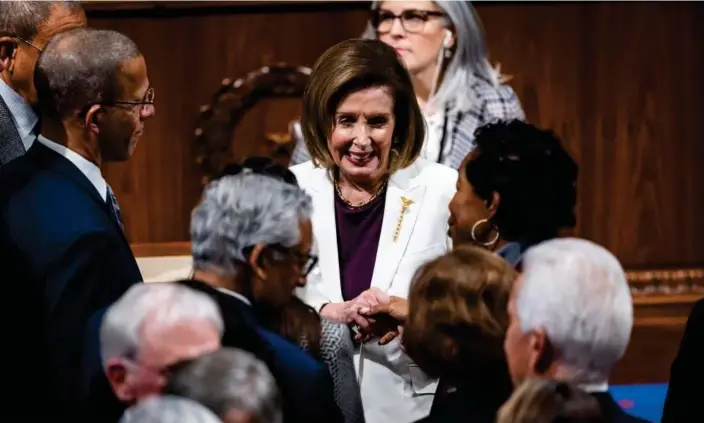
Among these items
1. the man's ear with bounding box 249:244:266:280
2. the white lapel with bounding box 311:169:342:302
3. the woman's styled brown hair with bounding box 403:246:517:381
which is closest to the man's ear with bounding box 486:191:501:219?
the white lapel with bounding box 311:169:342:302

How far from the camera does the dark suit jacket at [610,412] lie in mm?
2234

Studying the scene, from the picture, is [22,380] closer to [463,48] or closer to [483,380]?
[483,380]

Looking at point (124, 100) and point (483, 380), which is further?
point (124, 100)

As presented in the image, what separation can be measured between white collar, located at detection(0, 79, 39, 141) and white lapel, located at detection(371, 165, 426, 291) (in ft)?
2.81

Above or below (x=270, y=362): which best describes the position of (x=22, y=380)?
below

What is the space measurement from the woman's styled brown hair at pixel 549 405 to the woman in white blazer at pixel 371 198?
92 centimetres

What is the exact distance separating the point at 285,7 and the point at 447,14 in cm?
81

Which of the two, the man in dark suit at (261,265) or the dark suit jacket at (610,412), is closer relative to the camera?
the dark suit jacket at (610,412)

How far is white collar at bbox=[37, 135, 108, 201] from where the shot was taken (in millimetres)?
2777

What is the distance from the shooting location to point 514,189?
2.87m

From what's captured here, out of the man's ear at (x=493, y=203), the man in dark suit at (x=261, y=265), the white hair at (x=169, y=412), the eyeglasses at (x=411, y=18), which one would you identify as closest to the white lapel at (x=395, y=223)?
the man's ear at (x=493, y=203)

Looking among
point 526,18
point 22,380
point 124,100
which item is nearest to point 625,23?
point 526,18

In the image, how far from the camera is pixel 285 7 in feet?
15.5

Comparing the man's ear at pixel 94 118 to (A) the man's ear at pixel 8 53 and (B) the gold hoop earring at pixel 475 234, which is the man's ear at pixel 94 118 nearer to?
(A) the man's ear at pixel 8 53
